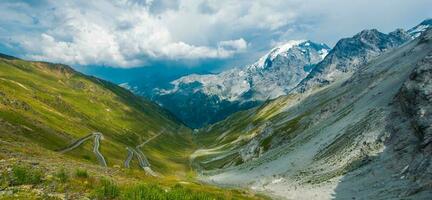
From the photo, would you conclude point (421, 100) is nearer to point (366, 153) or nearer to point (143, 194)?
point (366, 153)

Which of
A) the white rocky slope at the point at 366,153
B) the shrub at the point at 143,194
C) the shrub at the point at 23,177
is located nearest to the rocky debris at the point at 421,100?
the white rocky slope at the point at 366,153

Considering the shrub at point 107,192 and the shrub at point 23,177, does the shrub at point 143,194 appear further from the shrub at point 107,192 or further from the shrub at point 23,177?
the shrub at point 23,177

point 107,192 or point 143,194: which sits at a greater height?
point 107,192

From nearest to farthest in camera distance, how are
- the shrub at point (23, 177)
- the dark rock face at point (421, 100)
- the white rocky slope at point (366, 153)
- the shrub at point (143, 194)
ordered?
the shrub at point (143, 194)
the shrub at point (23, 177)
the white rocky slope at point (366, 153)
the dark rock face at point (421, 100)

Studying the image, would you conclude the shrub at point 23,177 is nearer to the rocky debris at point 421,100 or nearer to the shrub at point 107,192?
the shrub at point 107,192

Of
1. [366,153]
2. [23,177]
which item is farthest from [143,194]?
[366,153]

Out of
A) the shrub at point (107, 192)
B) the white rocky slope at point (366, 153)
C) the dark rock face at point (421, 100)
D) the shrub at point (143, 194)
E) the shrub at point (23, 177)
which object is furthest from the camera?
the dark rock face at point (421, 100)

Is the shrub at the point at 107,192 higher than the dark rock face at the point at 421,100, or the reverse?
the dark rock face at the point at 421,100

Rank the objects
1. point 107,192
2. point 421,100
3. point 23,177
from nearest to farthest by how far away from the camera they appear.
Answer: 1. point 107,192
2. point 23,177
3. point 421,100

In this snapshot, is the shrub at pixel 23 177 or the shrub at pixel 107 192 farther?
the shrub at pixel 23 177

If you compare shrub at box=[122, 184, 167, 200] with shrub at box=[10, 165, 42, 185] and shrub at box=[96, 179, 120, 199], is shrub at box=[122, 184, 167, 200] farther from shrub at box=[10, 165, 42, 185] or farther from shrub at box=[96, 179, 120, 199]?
shrub at box=[10, 165, 42, 185]

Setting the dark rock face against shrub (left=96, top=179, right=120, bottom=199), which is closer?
shrub (left=96, top=179, right=120, bottom=199)

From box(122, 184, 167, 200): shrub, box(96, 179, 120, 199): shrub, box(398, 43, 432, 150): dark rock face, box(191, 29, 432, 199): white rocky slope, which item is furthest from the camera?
box(398, 43, 432, 150): dark rock face

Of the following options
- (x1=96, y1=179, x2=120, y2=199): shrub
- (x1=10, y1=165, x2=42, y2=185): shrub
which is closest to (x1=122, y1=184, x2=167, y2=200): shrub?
(x1=96, y1=179, x2=120, y2=199): shrub
